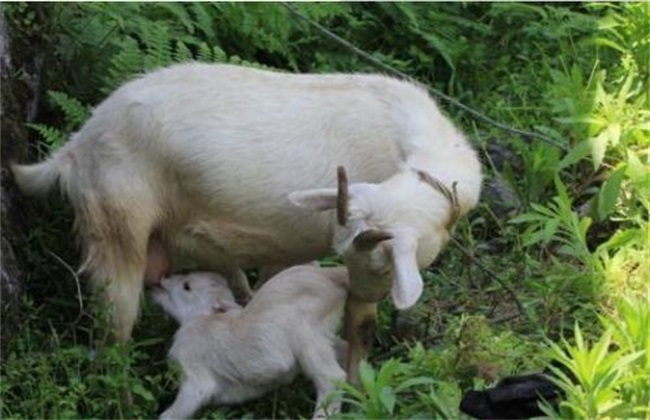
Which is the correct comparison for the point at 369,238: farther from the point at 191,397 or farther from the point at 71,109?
the point at 71,109

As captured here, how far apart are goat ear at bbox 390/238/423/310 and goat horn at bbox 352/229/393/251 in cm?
4

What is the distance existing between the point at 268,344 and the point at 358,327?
0.42 meters

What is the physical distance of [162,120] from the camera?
6793 mm

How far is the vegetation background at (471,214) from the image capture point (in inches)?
250

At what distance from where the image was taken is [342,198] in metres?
6.22

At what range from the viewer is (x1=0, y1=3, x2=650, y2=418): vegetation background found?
6.35 m

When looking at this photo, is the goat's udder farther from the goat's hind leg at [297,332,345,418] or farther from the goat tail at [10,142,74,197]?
the goat's hind leg at [297,332,345,418]

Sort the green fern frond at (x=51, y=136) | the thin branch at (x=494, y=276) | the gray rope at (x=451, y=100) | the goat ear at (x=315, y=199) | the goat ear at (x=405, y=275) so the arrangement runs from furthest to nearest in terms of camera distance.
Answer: the gray rope at (x=451, y=100)
the green fern frond at (x=51, y=136)
the thin branch at (x=494, y=276)
the goat ear at (x=315, y=199)
the goat ear at (x=405, y=275)

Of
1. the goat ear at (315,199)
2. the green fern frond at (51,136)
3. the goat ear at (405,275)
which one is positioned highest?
the goat ear at (315,199)

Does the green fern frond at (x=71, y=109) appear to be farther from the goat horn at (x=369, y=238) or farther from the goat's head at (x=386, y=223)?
the goat horn at (x=369, y=238)

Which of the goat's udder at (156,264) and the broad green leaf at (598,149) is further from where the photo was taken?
the broad green leaf at (598,149)

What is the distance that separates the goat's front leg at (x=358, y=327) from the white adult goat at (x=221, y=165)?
0.30 meters

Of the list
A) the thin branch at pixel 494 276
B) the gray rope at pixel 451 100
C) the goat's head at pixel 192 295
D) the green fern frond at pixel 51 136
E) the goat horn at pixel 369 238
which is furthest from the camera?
the gray rope at pixel 451 100

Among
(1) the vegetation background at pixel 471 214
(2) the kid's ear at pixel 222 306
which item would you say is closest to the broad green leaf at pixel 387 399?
(1) the vegetation background at pixel 471 214
